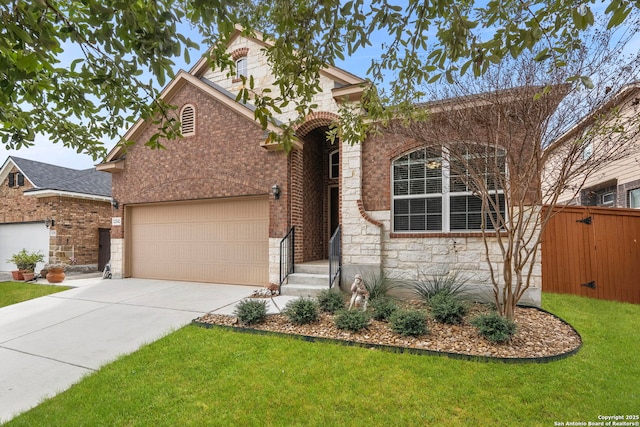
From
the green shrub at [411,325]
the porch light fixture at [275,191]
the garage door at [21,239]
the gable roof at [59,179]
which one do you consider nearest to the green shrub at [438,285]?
the green shrub at [411,325]

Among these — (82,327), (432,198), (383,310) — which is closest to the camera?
(383,310)

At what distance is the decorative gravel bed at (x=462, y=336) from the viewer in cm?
403

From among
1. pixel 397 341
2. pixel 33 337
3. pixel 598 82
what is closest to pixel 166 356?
pixel 33 337

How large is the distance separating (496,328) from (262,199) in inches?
234

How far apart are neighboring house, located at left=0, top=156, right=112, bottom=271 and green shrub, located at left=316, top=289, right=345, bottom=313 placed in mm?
11560

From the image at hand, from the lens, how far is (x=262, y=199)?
8.42 meters

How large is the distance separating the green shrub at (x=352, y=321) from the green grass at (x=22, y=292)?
7.98 metres

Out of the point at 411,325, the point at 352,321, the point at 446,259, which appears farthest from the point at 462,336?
the point at 446,259

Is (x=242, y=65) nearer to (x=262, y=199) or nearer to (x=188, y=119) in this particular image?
(x=188, y=119)

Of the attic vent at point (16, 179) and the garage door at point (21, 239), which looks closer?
the garage door at point (21, 239)

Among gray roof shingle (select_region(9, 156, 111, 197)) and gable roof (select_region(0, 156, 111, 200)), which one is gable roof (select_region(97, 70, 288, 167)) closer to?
gable roof (select_region(0, 156, 111, 200))

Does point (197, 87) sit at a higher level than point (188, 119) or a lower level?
higher

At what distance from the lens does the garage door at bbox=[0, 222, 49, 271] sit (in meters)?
12.7

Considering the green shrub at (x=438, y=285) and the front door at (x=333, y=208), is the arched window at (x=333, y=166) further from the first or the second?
the green shrub at (x=438, y=285)
